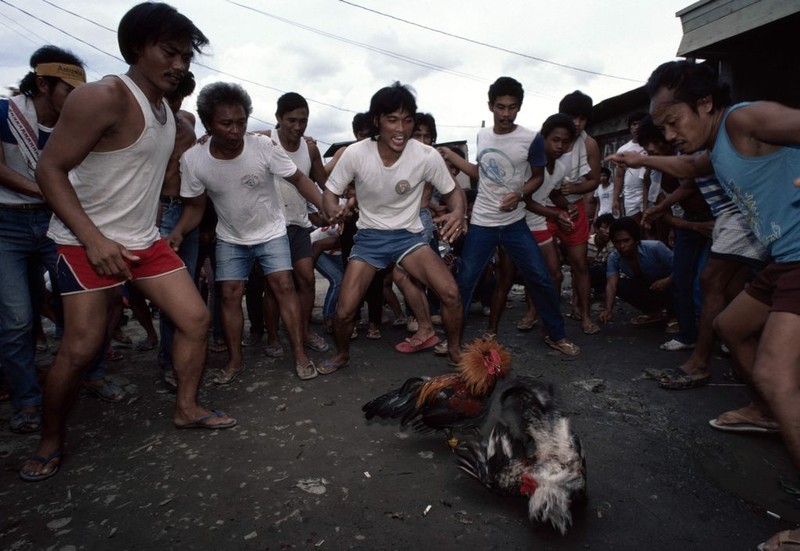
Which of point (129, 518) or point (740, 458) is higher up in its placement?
point (740, 458)

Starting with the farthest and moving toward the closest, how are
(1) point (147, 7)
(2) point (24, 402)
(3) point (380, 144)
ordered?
(3) point (380, 144) → (2) point (24, 402) → (1) point (147, 7)

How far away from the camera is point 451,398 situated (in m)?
2.84

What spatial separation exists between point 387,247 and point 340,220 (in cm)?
59

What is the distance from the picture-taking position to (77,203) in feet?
7.64

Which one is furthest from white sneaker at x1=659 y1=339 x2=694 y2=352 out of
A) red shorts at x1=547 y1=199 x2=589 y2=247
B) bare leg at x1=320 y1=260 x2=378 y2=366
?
bare leg at x1=320 y1=260 x2=378 y2=366

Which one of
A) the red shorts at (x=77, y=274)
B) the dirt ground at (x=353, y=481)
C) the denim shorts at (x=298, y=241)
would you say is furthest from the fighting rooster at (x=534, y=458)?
the denim shorts at (x=298, y=241)

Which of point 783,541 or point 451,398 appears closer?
point 783,541

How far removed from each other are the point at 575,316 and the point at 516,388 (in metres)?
3.25

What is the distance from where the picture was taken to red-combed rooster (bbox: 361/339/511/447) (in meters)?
2.79

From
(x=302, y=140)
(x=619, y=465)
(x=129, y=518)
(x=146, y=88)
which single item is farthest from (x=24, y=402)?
(x=619, y=465)

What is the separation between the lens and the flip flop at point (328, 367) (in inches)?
160

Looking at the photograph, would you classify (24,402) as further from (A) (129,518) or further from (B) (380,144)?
(B) (380,144)

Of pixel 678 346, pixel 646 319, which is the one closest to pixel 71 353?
pixel 678 346

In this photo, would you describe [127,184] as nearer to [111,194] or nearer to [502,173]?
[111,194]
